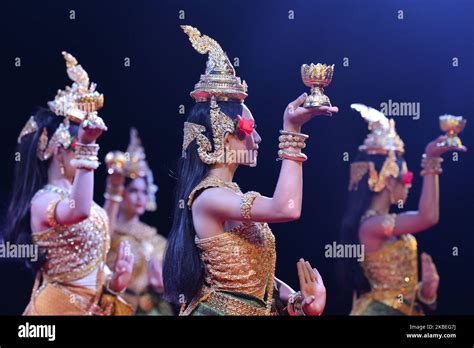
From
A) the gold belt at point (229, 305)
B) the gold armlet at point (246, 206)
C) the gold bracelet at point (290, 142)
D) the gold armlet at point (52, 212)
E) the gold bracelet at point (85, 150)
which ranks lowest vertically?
the gold belt at point (229, 305)

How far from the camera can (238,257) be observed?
3.60m

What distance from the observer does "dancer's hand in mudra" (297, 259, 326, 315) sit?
364 cm

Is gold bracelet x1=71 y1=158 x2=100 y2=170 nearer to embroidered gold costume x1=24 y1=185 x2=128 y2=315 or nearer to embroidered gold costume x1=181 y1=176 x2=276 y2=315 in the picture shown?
embroidered gold costume x1=24 y1=185 x2=128 y2=315

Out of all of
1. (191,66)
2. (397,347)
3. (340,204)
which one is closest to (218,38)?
(191,66)

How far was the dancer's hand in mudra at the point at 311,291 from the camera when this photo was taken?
3.64 m

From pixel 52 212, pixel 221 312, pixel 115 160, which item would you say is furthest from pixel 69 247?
pixel 221 312

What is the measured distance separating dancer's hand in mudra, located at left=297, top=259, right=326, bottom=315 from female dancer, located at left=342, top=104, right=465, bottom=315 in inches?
80.5

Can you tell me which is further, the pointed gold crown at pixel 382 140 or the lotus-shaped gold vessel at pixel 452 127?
the pointed gold crown at pixel 382 140

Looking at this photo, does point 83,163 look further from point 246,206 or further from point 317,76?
point 317,76

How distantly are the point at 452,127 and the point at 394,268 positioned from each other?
91 cm

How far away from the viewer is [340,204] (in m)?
5.75

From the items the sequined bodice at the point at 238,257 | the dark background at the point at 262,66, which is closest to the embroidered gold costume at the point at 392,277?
the dark background at the point at 262,66

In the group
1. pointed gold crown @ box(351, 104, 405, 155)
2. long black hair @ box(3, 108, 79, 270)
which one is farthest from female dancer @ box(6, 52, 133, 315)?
pointed gold crown @ box(351, 104, 405, 155)

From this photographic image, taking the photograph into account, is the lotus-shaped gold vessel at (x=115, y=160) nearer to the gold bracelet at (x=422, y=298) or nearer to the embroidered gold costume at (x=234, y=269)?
the gold bracelet at (x=422, y=298)
